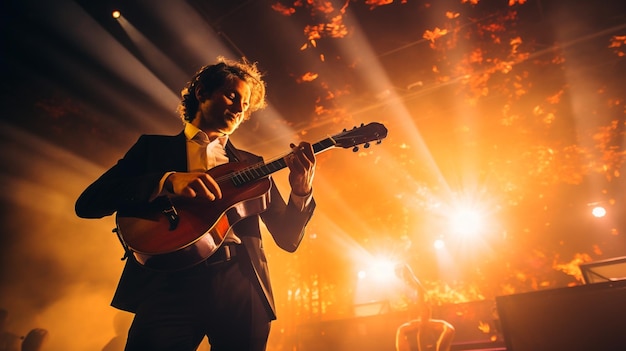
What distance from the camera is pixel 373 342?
9969mm

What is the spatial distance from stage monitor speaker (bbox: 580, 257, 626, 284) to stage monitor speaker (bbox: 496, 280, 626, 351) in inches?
60.5

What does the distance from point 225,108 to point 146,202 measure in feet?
2.23

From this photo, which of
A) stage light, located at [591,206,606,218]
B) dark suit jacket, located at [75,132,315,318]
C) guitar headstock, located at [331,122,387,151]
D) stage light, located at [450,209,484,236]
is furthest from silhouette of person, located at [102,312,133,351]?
stage light, located at [591,206,606,218]

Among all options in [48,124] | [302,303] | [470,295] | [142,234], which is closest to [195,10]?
[48,124]

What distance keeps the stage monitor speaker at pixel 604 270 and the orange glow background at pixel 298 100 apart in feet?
15.4

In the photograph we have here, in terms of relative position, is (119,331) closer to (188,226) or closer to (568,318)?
(188,226)

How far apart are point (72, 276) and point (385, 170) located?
10350 mm

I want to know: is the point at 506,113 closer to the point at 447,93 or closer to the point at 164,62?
the point at 447,93

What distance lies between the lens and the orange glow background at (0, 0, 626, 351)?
643 cm

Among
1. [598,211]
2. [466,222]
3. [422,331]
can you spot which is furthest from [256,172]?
[598,211]

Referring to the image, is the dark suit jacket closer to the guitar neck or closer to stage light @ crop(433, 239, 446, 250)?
the guitar neck

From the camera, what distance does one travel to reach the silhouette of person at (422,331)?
6832 millimetres

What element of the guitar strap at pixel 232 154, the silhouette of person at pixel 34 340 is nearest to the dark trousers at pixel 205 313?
the guitar strap at pixel 232 154

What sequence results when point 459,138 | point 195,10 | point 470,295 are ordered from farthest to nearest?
point 470,295 < point 459,138 < point 195,10
